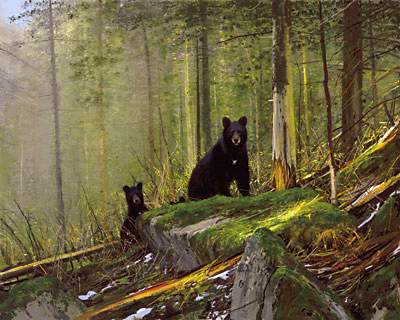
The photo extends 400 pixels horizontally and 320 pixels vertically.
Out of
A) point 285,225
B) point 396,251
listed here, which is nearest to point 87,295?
point 285,225

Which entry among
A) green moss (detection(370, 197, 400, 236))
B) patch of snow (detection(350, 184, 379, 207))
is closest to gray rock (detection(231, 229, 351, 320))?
green moss (detection(370, 197, 400, 236))

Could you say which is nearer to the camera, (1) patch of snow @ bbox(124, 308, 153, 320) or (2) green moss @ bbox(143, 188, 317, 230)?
(1) patch of snow @ bbox(124, 308, 153, 320)

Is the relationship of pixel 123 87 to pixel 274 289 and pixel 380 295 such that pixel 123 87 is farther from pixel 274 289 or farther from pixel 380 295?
pixel 380 295

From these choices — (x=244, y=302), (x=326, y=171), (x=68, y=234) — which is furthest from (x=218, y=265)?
(x=68, y=234)

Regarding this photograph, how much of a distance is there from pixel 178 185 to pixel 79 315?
4577 mm

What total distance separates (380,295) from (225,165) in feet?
13.9

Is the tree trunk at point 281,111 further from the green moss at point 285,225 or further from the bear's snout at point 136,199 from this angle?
the bear's snout at point 136,199

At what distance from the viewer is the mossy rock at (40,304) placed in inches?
210

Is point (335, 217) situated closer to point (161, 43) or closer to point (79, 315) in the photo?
point (79, 315)

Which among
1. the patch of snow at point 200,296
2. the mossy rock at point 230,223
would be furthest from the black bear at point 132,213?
the patch of snow at point 200,296

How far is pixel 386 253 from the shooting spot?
3617 mm

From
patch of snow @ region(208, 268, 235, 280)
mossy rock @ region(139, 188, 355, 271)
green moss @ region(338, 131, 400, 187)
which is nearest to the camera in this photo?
patch of snow @ region(208, 268, 235, 280)

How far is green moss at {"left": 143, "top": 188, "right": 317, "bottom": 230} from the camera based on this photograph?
5.69 m

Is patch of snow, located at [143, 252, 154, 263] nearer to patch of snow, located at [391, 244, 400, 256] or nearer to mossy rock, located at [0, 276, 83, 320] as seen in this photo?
mossy rock, located at [0, 276, 83, 320]
